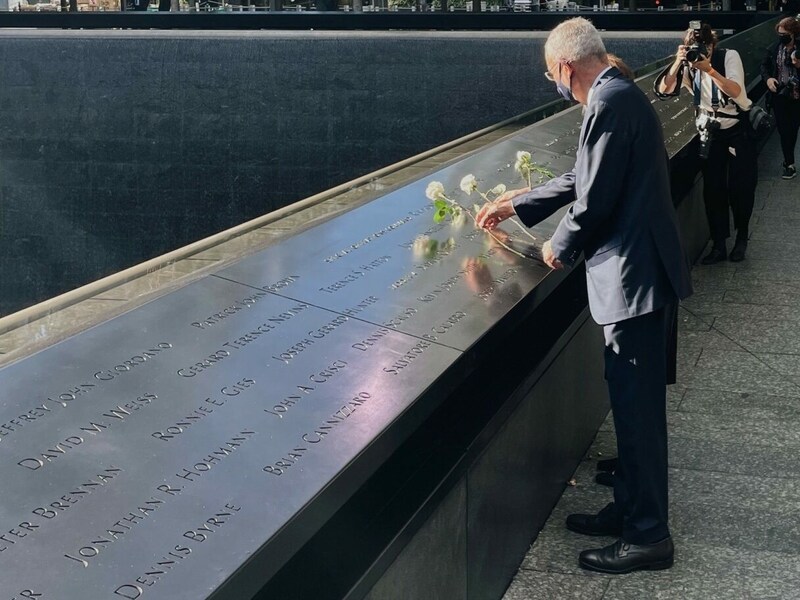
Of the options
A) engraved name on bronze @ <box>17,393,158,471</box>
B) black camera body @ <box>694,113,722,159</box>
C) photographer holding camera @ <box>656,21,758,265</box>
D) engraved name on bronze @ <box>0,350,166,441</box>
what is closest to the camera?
engraved name on bronze @ <box>17,393,158,471</box>

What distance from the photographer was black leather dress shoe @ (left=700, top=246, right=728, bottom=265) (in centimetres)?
Result: 829

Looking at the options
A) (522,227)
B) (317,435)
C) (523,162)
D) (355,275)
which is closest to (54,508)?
(317,435)

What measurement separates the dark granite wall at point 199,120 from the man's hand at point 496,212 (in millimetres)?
11616

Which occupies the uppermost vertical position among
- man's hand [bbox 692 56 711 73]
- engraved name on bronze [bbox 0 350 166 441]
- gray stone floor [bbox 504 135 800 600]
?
man's hand [bbox 692 56 711 73]

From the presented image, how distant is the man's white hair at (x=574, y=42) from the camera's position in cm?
351

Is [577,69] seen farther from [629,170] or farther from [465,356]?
[465,356]

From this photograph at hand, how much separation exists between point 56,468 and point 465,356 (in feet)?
4.15

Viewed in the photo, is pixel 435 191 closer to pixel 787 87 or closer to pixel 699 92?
pixel 699 92

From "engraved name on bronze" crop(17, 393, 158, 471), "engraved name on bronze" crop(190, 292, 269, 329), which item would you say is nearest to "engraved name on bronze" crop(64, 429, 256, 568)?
"engraved name on bronze" crop(17, 393, 158, 471)

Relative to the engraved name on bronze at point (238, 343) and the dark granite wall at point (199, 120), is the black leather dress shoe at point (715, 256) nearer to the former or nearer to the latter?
the engraved name on bronze at point (238, 343)

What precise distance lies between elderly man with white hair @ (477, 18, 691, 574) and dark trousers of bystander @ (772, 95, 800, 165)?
9036 mm

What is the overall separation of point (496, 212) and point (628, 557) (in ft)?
4.30

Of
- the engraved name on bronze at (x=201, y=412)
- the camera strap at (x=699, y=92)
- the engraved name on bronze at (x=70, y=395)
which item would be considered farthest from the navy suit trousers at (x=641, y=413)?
the camera strap at (x=699, y=92)

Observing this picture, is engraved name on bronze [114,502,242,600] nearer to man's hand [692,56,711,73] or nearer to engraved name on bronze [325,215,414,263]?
engraved name on bronze [325,215,414,263]
